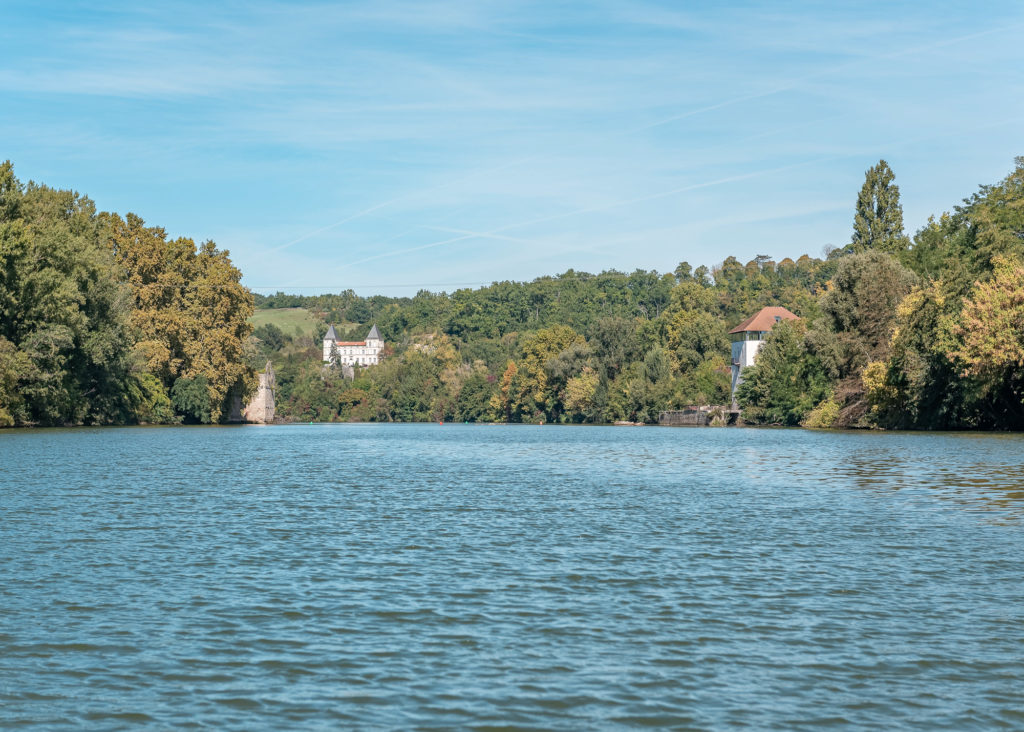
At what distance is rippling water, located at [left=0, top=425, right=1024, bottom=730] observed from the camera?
31.3 ft

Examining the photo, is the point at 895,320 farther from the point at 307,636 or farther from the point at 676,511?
the point at 307,636

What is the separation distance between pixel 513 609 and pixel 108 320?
7698 centimetres

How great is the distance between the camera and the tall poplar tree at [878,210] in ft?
382

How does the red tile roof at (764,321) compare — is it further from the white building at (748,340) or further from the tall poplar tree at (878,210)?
the tall poplar tree at (878,210)

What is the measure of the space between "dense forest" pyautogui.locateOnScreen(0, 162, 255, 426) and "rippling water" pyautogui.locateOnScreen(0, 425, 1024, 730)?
43648mm

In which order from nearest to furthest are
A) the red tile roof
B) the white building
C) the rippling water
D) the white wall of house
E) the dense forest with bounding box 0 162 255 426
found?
the rippling water, the dense forest with bounding box 0 162 255 426, the white wall of house, the white building, the red tile roof

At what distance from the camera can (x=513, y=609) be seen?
13.6m

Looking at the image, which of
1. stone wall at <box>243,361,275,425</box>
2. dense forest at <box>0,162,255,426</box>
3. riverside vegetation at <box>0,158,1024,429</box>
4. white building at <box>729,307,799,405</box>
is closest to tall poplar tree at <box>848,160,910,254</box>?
riverside vegetation at <box>0,158,1024,429</box>

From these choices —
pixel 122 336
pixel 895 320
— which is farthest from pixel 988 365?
pixel 122 336

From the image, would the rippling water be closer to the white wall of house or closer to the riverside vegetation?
the riverside vegetation

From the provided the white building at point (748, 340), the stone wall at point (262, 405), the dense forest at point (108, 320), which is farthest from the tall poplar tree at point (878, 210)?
the stone wall at point (262, 405)

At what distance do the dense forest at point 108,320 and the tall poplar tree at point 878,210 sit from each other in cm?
6986

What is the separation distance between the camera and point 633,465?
45906 mm

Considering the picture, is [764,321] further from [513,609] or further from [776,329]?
[513,609]
